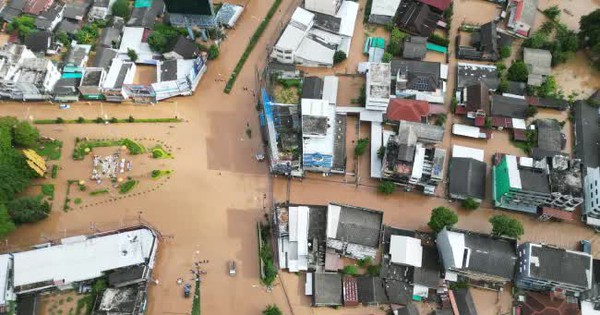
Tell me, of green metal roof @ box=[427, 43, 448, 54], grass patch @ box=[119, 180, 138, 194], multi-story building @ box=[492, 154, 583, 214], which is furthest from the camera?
green metal roof @ box=[427, 43, 448, 54]

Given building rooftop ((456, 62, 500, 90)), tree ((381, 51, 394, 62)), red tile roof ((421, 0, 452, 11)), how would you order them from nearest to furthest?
building rooftop ((456, 62, 500, 90)) → tree ((381, 51, 394, 62)) → red tile roof ((421, 0, 452, 11))

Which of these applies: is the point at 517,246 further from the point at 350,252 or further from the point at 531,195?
the point at 350,252

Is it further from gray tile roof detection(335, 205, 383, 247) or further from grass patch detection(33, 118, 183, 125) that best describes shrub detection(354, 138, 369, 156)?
grass patch detection(33, 118, 183, 125)

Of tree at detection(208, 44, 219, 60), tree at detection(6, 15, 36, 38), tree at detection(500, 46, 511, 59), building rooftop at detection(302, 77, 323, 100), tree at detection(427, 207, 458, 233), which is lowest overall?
tree at detection(427, 207, 458, 233)

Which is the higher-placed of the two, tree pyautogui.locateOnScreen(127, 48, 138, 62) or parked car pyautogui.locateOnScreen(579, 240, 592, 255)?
tree pyautogui.locateOnScreen(127, 48, 138, 62)

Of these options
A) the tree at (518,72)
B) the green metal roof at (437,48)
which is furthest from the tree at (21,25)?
the tree at (518,72)

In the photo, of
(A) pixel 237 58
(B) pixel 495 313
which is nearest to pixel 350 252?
(B) pixel 495 313

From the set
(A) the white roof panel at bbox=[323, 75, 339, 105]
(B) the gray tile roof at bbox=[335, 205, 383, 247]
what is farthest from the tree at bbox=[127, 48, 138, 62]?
(B) the gray tile roof at bbox=[335, 205, 383, 247]
